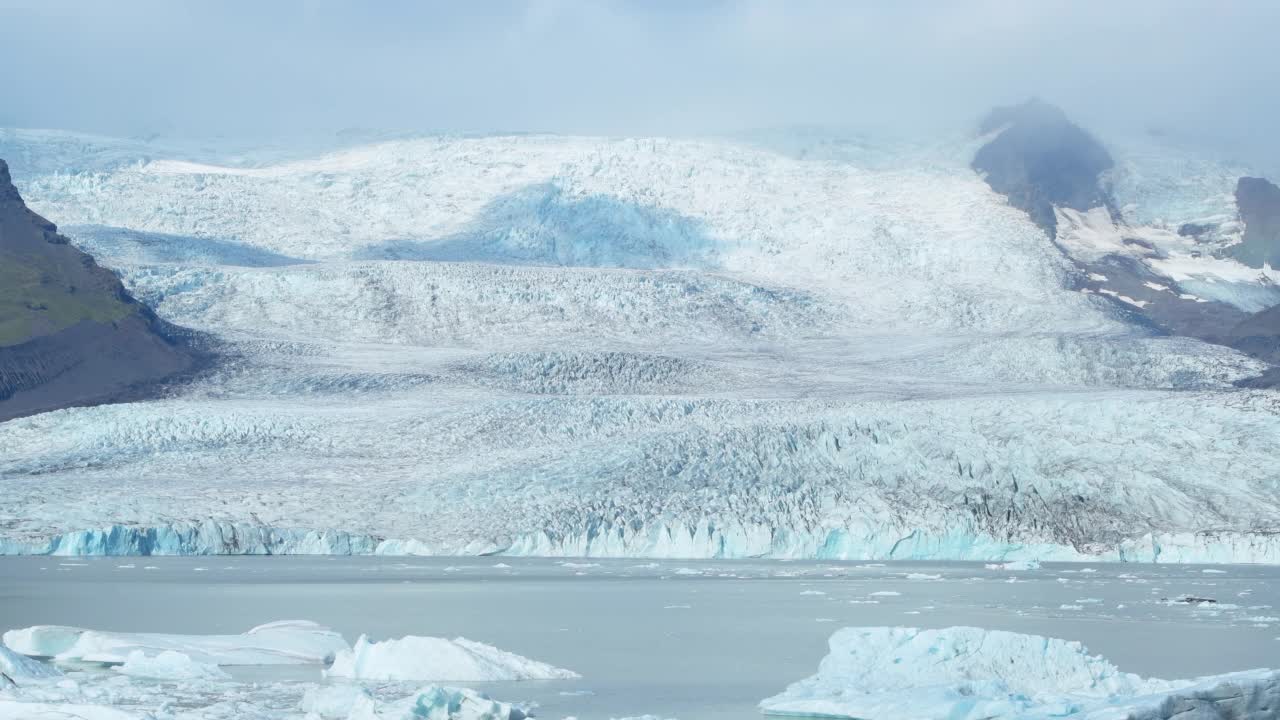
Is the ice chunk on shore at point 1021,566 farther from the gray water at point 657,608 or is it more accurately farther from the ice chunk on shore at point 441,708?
the ice chunk on shore at point 441,708

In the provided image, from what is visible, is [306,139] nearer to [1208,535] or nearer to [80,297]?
[80,297]

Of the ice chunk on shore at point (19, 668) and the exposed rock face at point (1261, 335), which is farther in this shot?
the exposed rock face at point (1261, 335)

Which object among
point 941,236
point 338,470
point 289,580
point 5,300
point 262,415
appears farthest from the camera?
point 941,236

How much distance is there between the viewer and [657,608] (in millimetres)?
19672

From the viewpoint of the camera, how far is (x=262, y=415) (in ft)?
126

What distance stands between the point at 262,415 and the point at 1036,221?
4554 cm

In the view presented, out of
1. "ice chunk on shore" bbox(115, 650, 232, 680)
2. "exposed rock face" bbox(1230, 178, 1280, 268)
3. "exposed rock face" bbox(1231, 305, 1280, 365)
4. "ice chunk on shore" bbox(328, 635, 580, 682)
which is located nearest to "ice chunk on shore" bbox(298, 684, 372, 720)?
"ice chunk on shore" bbox(328, 635, 580, 682)

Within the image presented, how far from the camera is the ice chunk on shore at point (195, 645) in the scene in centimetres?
1423

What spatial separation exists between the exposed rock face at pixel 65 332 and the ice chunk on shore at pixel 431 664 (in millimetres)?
33629

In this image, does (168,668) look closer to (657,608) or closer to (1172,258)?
(657,608)

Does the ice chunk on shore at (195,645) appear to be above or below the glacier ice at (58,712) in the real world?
below

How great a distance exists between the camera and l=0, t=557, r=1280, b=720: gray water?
13930 millimetres

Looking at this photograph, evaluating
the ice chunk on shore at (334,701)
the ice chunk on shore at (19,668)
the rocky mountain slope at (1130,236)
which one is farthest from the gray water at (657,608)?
the rocky mountain slope at (1130,236)

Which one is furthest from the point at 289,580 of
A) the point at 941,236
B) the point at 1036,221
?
the point at 1036,221
